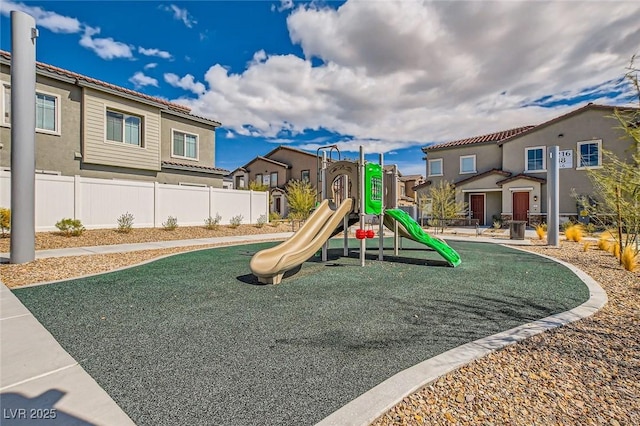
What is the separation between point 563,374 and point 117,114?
742 inches

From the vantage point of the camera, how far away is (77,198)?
1180 centimetres

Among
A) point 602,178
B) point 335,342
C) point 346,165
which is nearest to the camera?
point 335,342

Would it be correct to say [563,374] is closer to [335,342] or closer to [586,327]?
[586,327]

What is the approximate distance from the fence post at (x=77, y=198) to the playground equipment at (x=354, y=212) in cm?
983

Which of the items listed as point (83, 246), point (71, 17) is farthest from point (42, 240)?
point (71, 17)

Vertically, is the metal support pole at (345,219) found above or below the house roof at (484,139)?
below

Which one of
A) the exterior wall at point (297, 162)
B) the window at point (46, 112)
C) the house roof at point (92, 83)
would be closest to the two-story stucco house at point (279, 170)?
the exterior wall at point (297, 162)

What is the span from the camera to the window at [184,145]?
18.2m

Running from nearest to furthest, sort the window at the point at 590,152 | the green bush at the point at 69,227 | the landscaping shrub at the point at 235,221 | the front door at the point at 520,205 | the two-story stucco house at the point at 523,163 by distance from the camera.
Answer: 1. the green bush at the point at 69,227
2. the landscaping shrub at the point at 235,221
3. the window at the point at 590,152
4. the two-story stucco house at the point at 523,163
5. the front door at the point at 520,205

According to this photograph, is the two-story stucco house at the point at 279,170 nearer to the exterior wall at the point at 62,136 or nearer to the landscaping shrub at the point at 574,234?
the exterior wall at the point at 62,136

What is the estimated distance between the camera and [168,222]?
14375 mm

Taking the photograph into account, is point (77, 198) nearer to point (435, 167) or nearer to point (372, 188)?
point (372, 188)

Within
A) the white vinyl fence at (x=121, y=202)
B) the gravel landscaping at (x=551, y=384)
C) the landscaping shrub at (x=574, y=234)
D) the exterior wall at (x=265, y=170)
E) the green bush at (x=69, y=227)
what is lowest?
the gravel landscaping at (x=551, y=384)

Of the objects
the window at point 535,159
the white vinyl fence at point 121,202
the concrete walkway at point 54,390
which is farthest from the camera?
the window at point 535,159
